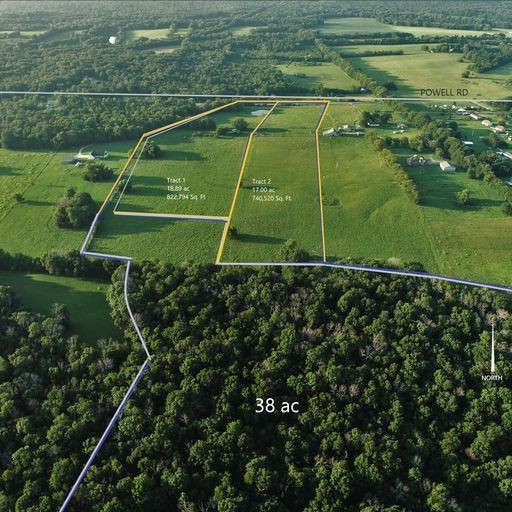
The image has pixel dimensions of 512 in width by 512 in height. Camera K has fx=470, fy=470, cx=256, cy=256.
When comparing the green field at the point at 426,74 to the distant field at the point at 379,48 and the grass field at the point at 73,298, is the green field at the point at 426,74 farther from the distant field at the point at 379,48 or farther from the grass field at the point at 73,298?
the grass field at the point at 73,298

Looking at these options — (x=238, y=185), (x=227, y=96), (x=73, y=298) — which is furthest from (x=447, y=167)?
(x=73, y=298)

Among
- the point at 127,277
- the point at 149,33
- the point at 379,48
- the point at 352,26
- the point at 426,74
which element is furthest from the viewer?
the point at 352,26

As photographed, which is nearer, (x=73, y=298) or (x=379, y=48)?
(x=73, y=298)

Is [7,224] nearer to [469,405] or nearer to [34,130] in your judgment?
[34,130]

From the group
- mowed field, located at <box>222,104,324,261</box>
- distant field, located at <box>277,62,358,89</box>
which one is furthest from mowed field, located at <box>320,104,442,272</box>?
distant field, located at <box>277,62,358,89</box>

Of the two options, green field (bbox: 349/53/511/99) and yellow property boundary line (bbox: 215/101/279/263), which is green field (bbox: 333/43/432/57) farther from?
yellow property boundary line (bbox: 215/101/279/263)

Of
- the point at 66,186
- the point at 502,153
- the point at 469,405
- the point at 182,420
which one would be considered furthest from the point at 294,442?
the point at 502,153

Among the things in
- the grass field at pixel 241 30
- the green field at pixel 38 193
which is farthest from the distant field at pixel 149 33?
the green field at pixel 38 193

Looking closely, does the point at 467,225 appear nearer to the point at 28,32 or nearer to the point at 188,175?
the point at 188,175
